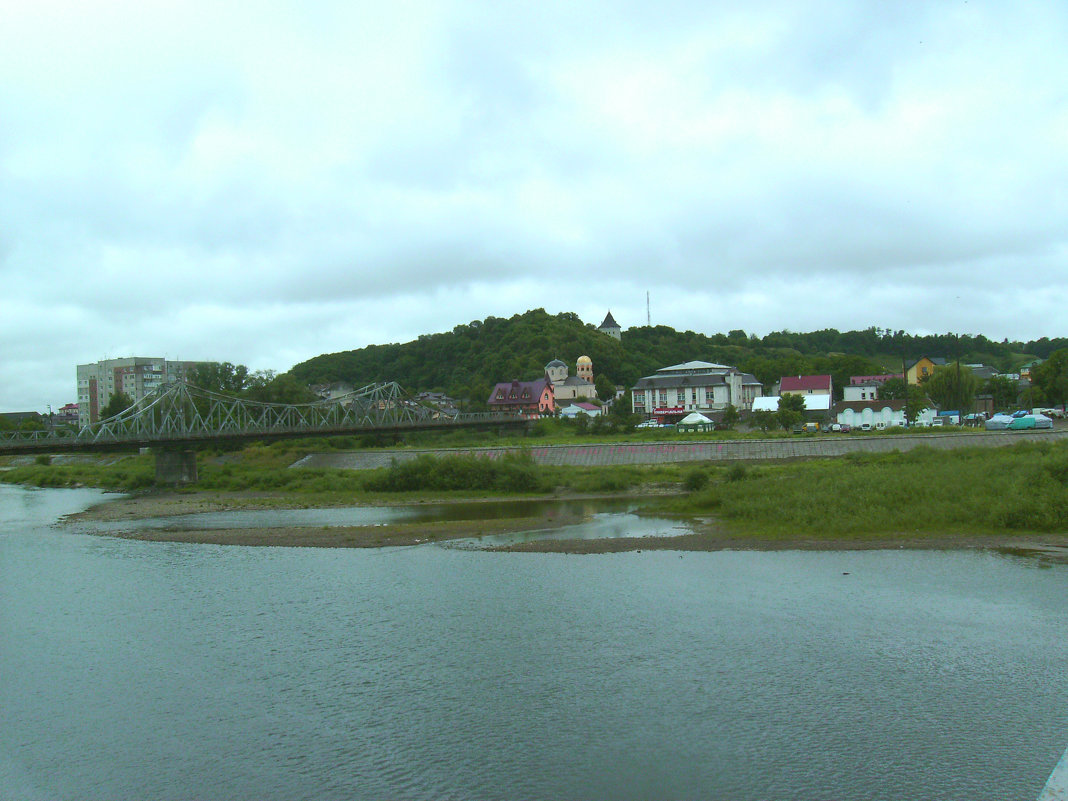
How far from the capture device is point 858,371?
93625mm

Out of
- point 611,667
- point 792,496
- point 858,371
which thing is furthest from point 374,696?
point 858,371

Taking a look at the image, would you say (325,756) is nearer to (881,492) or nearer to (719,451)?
(881,492)

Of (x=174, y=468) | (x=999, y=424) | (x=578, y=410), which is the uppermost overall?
(x=578, y=410)

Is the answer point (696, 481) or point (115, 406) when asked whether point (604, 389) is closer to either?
point (115, 406)

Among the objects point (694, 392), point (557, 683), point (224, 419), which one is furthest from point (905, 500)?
point (224, 419)

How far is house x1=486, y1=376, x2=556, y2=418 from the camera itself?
86.7 m

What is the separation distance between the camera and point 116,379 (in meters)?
133

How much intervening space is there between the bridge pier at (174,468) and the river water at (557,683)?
32.3 meters

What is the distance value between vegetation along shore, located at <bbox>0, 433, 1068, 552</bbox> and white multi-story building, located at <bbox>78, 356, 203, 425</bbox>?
314ft

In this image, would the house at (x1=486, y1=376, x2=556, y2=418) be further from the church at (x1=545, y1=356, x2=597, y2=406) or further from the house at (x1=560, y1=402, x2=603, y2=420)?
the church at (x1=545, y1=356, x2=597, y2=406)

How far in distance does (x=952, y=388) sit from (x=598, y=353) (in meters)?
50.0

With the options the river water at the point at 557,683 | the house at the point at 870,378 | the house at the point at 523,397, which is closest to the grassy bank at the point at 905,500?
the river water at the point at 557,683

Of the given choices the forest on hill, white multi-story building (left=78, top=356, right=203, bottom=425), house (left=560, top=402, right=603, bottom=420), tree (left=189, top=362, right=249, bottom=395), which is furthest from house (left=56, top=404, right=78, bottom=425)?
house (left=560, top=402, right=603, bottom=420)

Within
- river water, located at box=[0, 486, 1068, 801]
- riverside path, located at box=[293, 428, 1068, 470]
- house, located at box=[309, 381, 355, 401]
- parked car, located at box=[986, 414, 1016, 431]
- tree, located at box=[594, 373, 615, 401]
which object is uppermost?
house, located at box=[309, 381, 355, 401]
